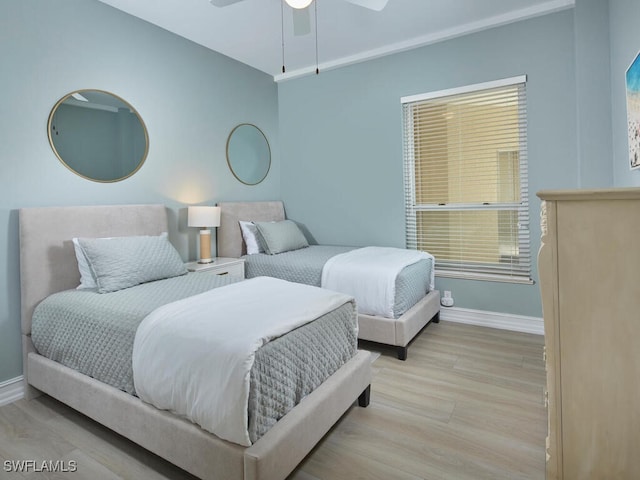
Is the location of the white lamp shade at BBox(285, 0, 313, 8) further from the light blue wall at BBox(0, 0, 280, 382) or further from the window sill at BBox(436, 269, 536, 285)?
the window sill at BBox(436, 269, 536, 285)

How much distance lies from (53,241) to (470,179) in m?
3.41

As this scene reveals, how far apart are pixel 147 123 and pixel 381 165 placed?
2.27 meters

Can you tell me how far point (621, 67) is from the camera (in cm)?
239

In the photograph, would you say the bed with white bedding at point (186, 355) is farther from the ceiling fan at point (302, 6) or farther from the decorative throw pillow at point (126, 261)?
the ceiling fan at point (302, 6)

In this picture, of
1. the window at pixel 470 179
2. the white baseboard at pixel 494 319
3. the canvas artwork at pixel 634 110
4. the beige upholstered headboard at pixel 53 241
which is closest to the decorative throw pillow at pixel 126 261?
the beige upholstered headboard at pixel 53 241

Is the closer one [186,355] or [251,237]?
[186,355]

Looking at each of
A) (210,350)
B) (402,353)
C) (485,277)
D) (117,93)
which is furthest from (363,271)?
(117,93)

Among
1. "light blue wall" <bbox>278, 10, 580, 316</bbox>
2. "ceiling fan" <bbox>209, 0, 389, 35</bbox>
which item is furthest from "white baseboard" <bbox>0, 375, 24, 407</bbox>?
"light blue wall" <bbox>278, 10, 580, 316</bbox>

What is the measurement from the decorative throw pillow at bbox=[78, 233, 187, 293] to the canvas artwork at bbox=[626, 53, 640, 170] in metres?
2.92

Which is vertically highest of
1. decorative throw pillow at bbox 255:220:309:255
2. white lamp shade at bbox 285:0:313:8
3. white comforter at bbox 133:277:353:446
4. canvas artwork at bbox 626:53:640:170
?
white lamp shade at bbox 285:0:313:8

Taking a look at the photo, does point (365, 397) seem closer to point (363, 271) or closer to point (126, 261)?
point (363, 271)

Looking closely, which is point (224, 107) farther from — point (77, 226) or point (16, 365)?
point (16, 365)

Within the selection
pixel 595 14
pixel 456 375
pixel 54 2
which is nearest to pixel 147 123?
pixel 54 2

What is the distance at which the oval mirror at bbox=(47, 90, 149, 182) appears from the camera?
104 inches
